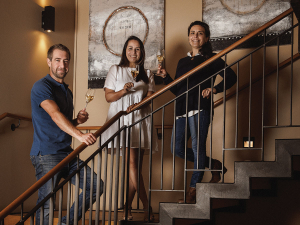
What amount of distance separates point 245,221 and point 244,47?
188cm

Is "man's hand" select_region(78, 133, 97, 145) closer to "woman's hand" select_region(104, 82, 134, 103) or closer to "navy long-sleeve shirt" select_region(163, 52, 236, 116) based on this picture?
"woman's hand" select_region(104, 82, 134, 103)

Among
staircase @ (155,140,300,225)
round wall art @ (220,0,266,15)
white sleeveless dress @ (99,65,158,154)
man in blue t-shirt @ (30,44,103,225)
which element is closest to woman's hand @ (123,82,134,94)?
white sleeveless dress @ (99,65,158,154)

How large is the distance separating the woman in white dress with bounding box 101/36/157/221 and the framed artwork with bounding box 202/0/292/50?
118cm

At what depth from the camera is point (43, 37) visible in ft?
13.6

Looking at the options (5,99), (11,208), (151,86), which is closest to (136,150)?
(151,86)

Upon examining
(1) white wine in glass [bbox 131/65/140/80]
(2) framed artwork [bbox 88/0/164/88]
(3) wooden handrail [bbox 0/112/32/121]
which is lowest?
(3) wooden handrail [bbox 0/112/32/121]

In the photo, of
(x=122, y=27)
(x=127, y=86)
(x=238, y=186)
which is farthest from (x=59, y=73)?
(x=122, y=27)

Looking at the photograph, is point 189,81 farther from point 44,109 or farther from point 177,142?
point 44,109

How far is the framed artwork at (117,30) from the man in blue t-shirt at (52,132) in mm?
1782

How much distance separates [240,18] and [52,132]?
251 centimetres

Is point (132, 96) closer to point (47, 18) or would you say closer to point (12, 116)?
point (12, 116)

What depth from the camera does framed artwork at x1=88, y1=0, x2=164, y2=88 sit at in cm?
418

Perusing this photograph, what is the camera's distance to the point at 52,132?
2469mm

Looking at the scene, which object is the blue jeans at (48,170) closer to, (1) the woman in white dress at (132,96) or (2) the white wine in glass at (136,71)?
(1) the woman in white dress at (132,96)
